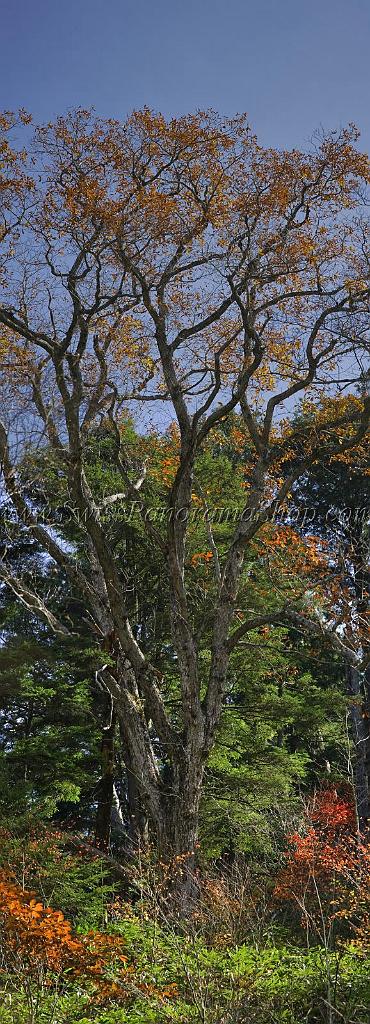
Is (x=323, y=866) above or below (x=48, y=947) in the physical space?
below

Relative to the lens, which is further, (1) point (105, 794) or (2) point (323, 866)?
(1) point (105, 794)

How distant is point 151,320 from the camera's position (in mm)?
10742

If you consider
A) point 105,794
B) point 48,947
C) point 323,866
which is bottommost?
point 323,866

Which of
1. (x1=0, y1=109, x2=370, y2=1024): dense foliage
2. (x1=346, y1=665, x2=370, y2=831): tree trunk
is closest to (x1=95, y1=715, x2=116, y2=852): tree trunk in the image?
(x1=0, y1=109, x2=370, y2=1024): dense foliage

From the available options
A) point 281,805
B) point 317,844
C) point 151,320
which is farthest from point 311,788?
point 151,320

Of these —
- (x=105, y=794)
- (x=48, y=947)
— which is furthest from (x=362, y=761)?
(x=48, y=947)

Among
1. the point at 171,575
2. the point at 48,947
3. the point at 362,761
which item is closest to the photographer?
the point at 48,947

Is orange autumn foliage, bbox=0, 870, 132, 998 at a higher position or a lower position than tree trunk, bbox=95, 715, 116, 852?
lower

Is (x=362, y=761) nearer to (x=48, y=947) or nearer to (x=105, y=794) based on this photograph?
(x=105, y=794)

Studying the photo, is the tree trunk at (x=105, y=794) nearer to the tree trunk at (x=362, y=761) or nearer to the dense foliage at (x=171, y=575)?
the dense foliage at (x=171, y=575)

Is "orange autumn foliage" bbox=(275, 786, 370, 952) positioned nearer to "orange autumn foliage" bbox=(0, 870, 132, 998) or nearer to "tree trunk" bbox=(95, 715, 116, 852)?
"tree trunk" bbox=(95, 715, 116, 852)

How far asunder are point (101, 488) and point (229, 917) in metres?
8.20

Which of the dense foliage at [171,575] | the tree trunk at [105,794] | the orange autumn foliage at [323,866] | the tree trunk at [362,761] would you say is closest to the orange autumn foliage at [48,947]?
the dense foliage at [171,575]

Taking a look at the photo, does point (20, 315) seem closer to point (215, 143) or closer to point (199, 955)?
point (215, 143)
